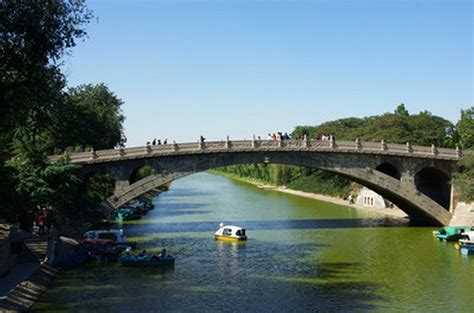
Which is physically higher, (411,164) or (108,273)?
(411,164)

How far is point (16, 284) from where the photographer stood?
28.1 meters

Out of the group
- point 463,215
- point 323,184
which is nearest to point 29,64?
point 463,215

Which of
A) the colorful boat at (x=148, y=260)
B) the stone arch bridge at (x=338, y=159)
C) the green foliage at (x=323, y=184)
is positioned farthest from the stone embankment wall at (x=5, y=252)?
the green foliage at (x=323, y=184)

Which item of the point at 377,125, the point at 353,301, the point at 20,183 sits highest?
the point at 377,125

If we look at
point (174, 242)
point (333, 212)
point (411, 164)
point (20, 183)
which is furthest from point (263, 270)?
point (333, 212)

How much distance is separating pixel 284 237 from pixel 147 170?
1867 inches

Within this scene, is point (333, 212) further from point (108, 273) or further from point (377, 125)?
point (108, 273)

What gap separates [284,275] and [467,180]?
72.5 ft

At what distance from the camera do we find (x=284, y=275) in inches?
1340

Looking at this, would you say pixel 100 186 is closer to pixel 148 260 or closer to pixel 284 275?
pixel 148 260

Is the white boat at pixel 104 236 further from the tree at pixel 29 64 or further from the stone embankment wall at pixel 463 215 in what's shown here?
the stone embankment wall at pixel 463 215

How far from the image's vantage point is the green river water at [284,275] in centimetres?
2789

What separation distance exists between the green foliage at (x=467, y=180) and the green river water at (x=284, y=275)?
4.45 metres

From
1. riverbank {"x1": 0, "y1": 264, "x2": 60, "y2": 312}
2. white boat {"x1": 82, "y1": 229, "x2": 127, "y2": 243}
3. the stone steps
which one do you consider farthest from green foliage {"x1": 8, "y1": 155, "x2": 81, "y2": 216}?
riverbank {"x1": 0, "y1": 264, "x2": 60, "y2": 312}
